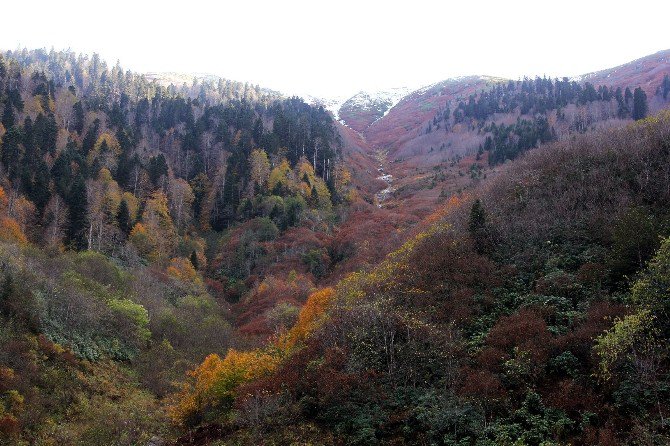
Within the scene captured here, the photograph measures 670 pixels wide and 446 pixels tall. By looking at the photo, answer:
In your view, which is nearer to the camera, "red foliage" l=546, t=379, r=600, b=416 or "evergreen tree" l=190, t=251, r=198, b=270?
"red foliage" l=546, t=379, r=600, b=416

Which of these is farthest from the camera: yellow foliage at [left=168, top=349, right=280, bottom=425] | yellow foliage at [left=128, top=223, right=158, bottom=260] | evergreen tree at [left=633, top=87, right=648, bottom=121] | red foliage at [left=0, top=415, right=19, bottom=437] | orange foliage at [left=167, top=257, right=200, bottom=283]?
evergreen tree at [left=633, top=87, right=648, bottom=121]

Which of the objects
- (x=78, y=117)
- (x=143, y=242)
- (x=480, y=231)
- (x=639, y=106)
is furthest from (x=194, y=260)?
(x=639, y=106)

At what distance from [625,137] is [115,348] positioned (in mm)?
35187

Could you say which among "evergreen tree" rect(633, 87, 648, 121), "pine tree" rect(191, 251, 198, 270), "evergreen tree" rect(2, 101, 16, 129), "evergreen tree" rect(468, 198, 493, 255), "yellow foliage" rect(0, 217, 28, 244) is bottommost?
"pine tree" rect(191, 251, 198, 270)

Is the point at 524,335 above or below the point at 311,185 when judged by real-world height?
below

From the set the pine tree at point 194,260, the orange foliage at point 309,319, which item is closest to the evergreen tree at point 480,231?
the orange foliage at point 309,319

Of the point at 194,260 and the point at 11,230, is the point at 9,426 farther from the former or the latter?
the point at 194,260

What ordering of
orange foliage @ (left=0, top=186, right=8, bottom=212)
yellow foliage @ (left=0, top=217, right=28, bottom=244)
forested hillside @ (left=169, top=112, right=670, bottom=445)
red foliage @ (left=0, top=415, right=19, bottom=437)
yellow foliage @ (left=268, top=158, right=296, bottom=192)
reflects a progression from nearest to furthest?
forested hillside @ (left=169, top=112, right=670, bottom=445) < red foliage @ (left=0, top=415, right=19, bottom=437) < yellow foliage @ (left=0, top=217, right=28, bottom=244) < orange foliage @ (left=0, top=186, right=8, bottom=212) < yellow foliage @ (left=268, top=158, right=296, bottom=192)

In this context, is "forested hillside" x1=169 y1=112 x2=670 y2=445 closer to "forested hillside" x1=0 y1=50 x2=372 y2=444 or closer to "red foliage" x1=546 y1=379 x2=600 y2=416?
"red foliage" x1=546 y1=379 x2=600 y2=416

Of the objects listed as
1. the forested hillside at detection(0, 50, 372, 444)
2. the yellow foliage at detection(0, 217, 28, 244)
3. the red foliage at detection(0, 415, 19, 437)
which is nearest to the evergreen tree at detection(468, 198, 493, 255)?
the forested hillside at detection(0, 50, 372, 444)

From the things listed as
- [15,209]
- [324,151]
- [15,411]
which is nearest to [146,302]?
[15,411]

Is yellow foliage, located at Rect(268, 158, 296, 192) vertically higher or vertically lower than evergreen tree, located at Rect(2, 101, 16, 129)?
lower

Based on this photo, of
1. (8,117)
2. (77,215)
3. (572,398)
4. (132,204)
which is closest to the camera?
(572,398)

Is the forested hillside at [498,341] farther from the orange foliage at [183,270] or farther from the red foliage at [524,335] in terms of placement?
the orange foliage at [183,270]
